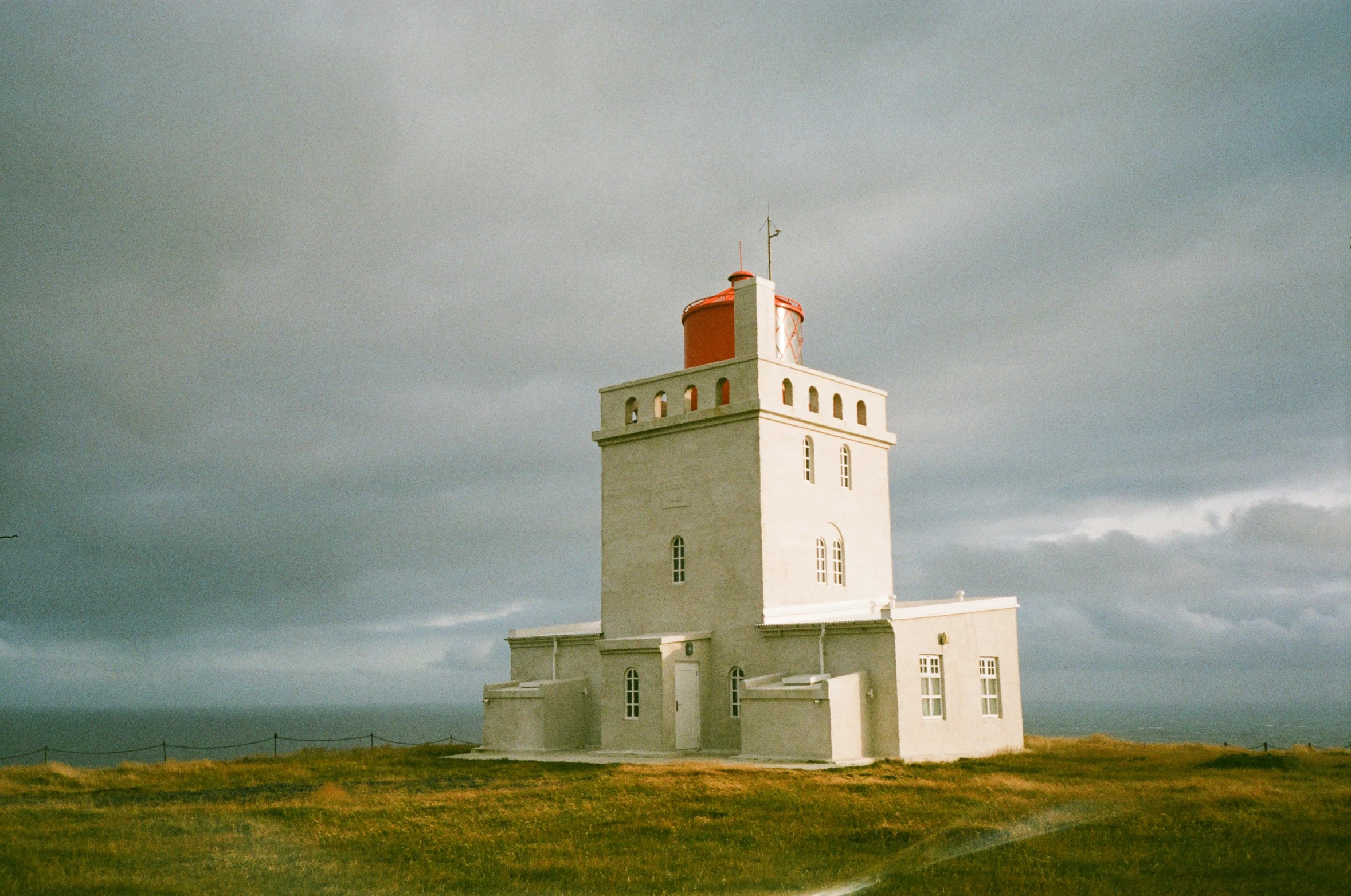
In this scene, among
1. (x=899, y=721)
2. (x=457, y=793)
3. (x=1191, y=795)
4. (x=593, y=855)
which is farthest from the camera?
(x=899, y=721)

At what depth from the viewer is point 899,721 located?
23.4 m

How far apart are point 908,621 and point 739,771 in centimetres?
542

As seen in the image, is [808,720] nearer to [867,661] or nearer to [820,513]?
[867,661]

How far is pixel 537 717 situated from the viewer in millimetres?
27844

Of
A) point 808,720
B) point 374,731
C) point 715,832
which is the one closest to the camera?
point 715,832

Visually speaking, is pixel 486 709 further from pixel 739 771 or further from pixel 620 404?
pixel 739 771

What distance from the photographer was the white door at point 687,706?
25609 mm

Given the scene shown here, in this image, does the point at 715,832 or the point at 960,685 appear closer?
the point at 715,832

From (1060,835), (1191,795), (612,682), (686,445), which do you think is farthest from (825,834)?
(686,445)

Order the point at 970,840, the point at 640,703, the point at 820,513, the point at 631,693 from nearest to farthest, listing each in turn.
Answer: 1. the point at 970,840
2. the point at 640,703
3. the point at 631,693
4. the point at 820,513

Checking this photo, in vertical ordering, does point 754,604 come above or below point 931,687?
above

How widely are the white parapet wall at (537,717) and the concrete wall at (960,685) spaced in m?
8.79

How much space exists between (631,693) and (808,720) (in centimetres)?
486

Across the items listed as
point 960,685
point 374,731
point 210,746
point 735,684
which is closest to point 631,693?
point 735,684
